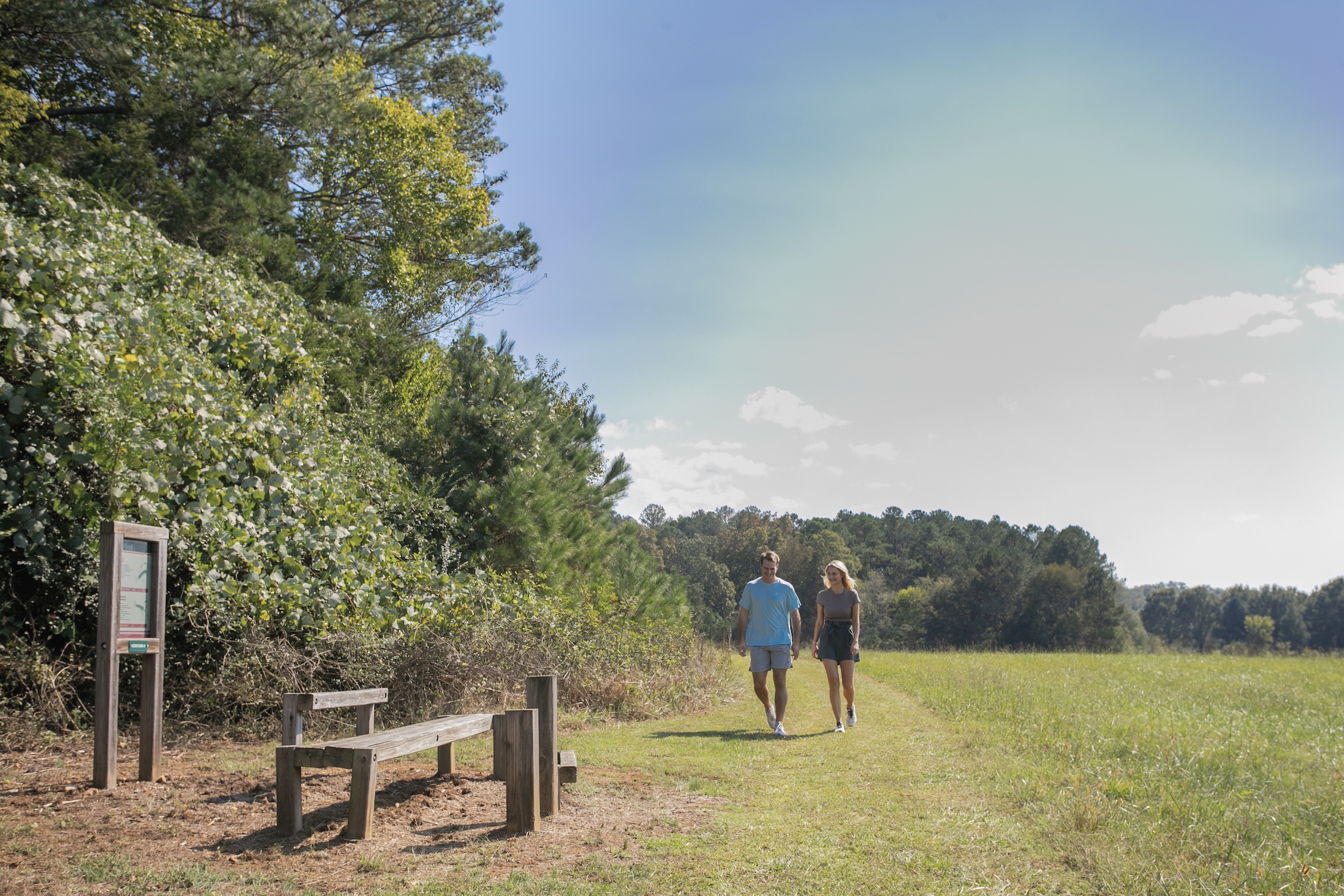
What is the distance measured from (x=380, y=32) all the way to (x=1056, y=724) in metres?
20.4

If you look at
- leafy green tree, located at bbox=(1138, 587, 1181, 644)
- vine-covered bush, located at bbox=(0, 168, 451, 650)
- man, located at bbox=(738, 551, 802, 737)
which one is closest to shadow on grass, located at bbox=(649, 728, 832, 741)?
man, located at bbox=(738, 551, 802, 737)

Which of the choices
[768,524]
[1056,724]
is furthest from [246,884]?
[768,524]

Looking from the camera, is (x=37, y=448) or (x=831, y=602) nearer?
(x=37, y=448)

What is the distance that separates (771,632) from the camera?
28.3 feet

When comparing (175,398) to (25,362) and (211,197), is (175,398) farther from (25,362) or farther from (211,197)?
(211,197)

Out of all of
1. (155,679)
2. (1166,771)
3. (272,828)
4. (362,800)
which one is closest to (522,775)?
(362,800)

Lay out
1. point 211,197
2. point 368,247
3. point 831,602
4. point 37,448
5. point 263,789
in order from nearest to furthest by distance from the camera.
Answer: point 263,789, point 37,448, point 831,602, point 211,197, point 368,247

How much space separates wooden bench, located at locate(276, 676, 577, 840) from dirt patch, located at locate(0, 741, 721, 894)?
0.11 metres

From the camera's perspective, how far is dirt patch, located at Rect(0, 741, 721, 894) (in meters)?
3.90

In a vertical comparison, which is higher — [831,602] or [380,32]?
[380,32]

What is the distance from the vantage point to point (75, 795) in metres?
5.20

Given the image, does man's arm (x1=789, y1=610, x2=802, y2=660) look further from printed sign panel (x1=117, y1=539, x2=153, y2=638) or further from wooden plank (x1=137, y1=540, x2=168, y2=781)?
printed sign panel (x1=117, y1=539, x2=153, y2=638)

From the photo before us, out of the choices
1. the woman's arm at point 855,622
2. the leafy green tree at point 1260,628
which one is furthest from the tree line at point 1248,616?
the woman's arm at point 855,622

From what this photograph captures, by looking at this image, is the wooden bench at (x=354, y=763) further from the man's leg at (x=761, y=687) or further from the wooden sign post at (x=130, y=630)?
the man's leg at (x=761, y=687)
